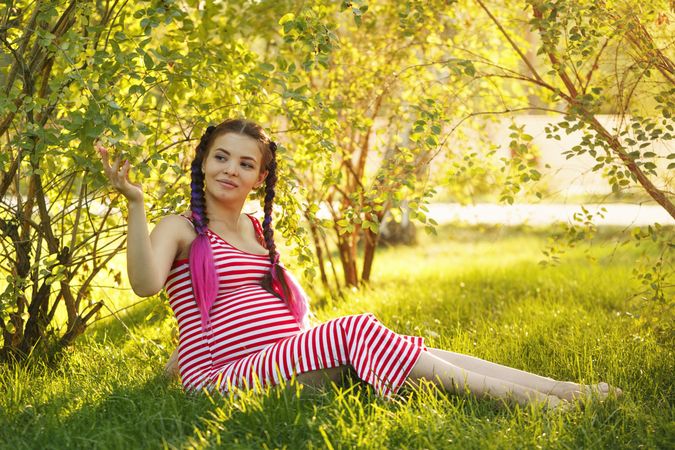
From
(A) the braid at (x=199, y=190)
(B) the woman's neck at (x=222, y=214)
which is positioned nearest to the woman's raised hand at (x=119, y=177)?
(A) the braid at (x=199, y=190)

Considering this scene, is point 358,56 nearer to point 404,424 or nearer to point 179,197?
point 179,197

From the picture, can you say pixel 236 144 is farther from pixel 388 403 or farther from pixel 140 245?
pixel 388 403

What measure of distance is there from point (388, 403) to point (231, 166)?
102 centimetres

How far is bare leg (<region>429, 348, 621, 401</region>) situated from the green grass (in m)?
0.09

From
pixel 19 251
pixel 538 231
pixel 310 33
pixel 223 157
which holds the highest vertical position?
pixel 310 33

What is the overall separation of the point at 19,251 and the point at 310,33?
1.49 m

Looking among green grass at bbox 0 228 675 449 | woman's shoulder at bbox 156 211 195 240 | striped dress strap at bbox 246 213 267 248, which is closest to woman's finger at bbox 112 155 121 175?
woman's shoulder at bbox 156 211 195 240

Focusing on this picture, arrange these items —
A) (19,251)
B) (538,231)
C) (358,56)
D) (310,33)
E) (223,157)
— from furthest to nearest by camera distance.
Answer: (538,231)
(358,56)
(19,251)
(223,157)
(310,33)

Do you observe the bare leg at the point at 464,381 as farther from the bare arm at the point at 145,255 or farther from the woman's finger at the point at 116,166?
the woman's finger at the point at 116,166

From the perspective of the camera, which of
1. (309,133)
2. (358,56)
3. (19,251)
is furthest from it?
(358,56)

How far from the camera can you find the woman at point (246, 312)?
2.58 meters

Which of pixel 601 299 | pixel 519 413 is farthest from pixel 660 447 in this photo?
pixel 601 299

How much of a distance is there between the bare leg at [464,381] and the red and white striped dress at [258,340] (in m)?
0.04

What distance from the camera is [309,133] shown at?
350cm
